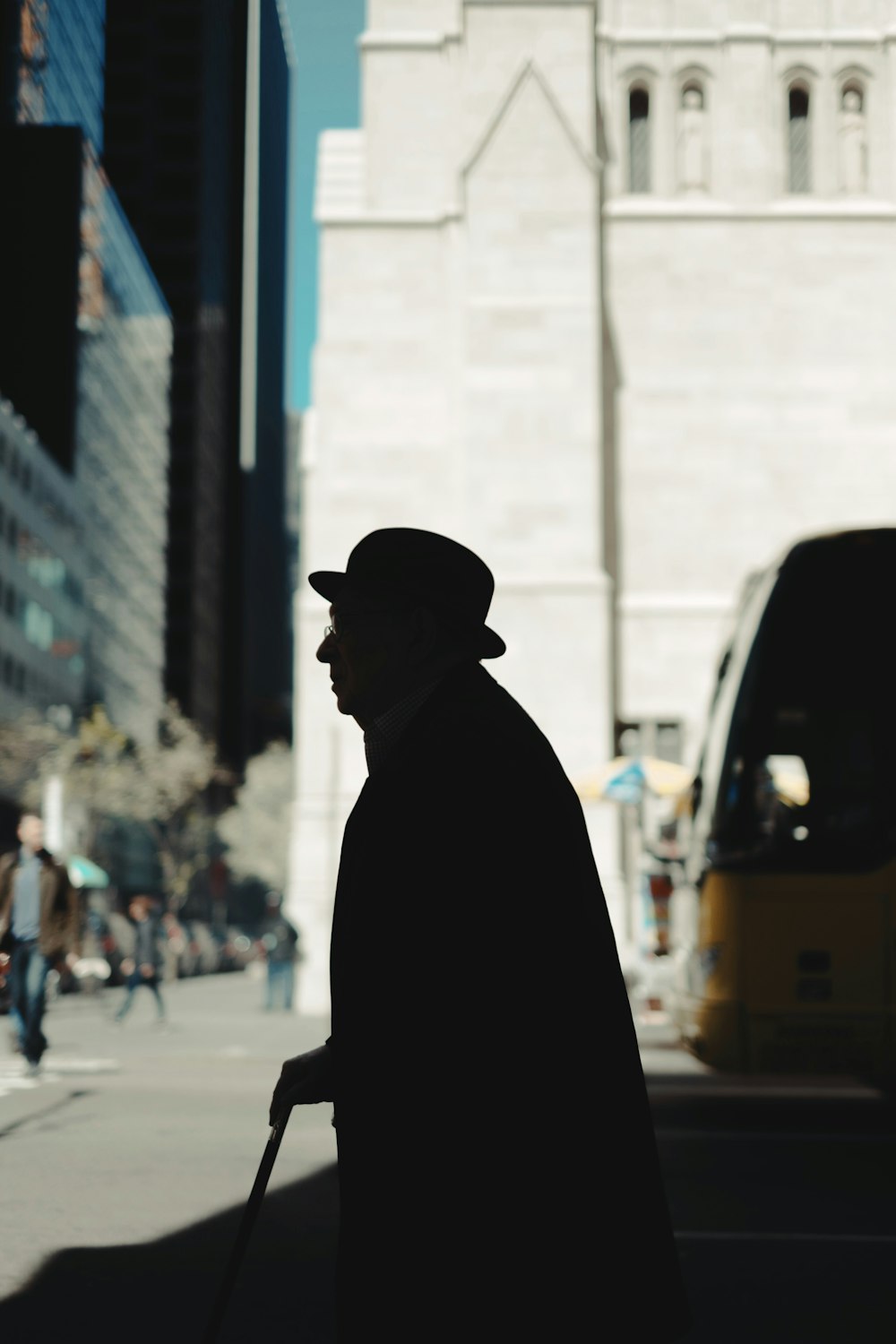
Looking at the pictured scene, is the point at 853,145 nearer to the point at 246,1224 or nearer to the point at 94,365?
the point at 246,1224

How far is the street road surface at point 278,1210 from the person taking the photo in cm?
557

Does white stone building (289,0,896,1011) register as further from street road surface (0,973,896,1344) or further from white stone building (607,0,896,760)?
street road surface (0,973,896,1344)

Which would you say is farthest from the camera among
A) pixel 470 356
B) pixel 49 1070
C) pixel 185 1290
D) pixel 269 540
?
pixel 269 540

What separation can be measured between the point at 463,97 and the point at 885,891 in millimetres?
22804

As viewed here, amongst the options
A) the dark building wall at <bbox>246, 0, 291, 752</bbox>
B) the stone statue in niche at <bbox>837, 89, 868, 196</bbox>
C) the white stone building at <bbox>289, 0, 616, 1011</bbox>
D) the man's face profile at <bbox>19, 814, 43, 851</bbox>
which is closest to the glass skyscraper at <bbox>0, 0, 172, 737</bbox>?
the dark building wall at <bbox>246, 0, 291, 752</bbox>

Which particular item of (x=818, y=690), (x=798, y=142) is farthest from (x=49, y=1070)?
(x=798, y=142)

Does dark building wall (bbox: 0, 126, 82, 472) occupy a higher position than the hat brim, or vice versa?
dark building wall (bbox: 0, 126, 82, 472)

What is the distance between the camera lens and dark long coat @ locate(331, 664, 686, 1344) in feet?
7.99

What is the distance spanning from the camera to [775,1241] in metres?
6.93

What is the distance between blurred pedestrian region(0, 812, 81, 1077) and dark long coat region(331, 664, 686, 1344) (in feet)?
38.0

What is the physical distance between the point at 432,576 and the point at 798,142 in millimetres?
29905

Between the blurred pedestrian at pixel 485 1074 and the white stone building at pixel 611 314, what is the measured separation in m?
25.1

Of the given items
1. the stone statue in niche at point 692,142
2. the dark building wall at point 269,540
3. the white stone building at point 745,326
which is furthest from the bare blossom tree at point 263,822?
the stone statue in niche at point 692,142

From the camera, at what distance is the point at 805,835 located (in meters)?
9.48
